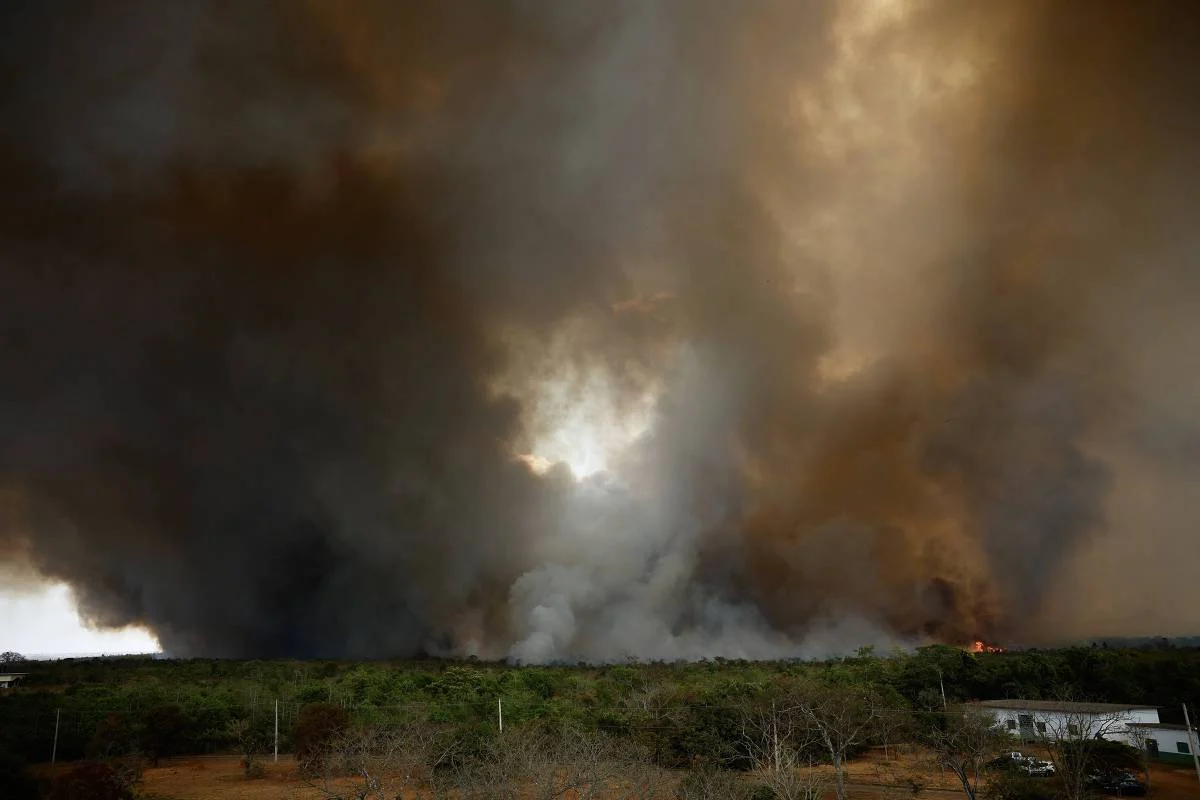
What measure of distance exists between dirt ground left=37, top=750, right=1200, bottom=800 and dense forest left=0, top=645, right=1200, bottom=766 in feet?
8.75

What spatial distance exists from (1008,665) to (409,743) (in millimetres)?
69730

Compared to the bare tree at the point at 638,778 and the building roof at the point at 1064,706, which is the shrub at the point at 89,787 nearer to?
the bare tree at the point at 638,778

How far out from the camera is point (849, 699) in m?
50.1

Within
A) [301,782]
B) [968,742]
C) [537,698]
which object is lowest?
[301,782]

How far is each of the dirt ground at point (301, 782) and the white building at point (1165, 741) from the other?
1.81 metres

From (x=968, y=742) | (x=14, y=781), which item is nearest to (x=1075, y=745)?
(x=968, y=742)

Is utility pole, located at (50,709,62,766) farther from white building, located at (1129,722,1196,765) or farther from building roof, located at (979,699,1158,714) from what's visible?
white building, located at (1129,722,1196,765)

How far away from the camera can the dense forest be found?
50.6m

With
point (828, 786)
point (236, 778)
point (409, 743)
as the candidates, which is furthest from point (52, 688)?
point (828, 786)

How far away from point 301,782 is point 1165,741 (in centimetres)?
6437

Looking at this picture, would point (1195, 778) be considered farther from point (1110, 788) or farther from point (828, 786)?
point (828, 786)

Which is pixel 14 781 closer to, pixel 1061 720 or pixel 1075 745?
pixel 1075 745

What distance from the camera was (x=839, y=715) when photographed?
45312 mm

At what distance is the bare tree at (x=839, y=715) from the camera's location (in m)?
43.9
